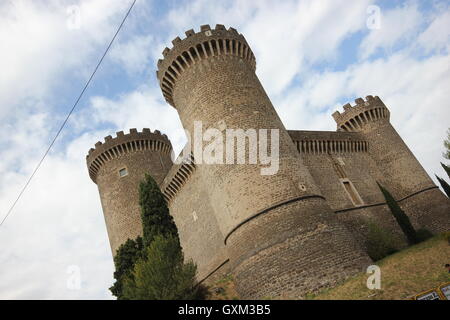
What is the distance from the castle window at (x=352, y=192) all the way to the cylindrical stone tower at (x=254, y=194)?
22.8 ft

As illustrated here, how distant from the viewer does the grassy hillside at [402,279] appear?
9391 millimetres

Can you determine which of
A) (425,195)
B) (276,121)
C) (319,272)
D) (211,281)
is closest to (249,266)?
(319,272)

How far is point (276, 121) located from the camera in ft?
48.9

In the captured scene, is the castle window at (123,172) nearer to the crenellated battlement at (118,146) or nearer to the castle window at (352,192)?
the crenellated battlement at (118,146)

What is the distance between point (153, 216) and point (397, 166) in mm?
15922

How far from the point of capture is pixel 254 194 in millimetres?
12656

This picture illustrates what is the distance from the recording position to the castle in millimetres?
11672

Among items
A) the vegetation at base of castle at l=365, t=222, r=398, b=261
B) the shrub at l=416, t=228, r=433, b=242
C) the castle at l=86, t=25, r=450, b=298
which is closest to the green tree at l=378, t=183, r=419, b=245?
the shrub at l=416, t=228, r=433, b=242

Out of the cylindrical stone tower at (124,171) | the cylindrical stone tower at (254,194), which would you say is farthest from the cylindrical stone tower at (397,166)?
the cylindrical stone tower at (124,171)

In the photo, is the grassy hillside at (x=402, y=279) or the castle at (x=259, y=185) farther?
the castle at (x=259, y=185)

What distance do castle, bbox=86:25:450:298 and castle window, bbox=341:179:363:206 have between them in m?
0.07

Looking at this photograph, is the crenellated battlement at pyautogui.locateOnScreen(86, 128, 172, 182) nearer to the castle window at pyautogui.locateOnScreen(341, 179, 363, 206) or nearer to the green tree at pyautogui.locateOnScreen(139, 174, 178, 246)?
the green tree at pyautogui.locateOnScreen(139, 174, 178, 246)

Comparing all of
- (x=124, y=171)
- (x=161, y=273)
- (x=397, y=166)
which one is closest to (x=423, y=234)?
(x=397, y=166)
